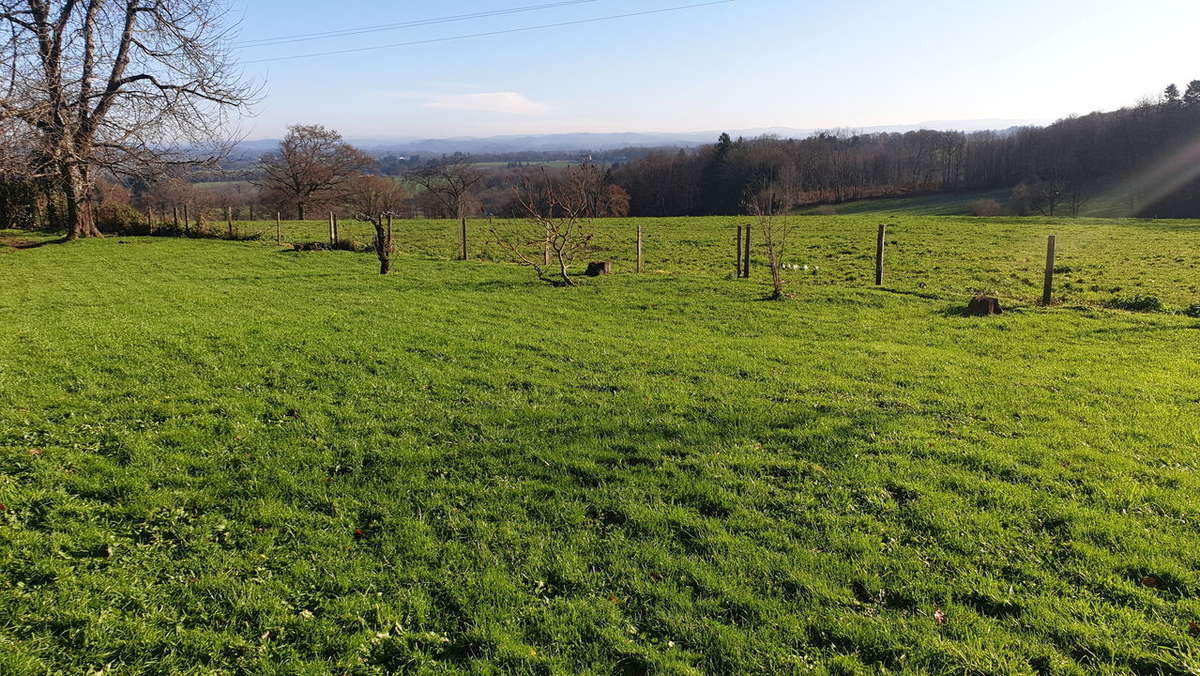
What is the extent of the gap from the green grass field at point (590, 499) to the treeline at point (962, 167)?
56.8 metres

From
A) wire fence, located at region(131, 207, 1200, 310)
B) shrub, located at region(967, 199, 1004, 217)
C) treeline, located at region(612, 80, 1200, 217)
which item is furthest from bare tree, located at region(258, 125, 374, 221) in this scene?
shrub, located at region(967, 199, 1004, 217)

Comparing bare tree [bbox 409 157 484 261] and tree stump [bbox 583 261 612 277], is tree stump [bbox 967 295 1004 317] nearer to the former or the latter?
tree stump [bbox 583 261 612 277]

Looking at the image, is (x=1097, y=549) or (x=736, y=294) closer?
(x=1097, y=549)

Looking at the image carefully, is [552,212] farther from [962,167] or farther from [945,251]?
[962,167]

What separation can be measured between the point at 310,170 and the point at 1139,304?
2502 inches

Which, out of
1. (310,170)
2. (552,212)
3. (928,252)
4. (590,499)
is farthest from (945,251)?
(310,170)

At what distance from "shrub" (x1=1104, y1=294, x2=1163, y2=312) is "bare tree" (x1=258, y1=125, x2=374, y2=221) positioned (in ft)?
192

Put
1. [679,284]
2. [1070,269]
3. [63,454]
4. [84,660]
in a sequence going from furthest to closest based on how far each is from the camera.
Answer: [1070,269] < [679,284] < [63,454] < [84,660]

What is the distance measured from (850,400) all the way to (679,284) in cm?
982

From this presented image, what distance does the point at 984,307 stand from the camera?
1302 centimetres

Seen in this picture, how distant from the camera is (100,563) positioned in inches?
165

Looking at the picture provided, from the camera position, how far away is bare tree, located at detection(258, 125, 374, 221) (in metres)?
61.1

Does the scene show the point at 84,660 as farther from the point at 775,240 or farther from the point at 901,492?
the point at 775,240

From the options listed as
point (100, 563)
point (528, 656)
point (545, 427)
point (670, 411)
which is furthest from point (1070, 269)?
point (100, 563)
